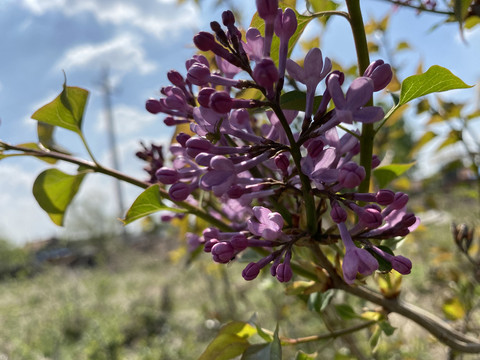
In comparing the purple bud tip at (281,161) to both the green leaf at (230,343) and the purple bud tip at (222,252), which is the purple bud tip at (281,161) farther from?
the green leaf at (230,343)

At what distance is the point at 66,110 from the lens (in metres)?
0.59

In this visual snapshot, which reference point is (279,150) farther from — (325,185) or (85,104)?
(85,104)

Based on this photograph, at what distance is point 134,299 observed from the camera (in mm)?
5094

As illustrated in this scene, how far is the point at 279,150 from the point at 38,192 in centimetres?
39

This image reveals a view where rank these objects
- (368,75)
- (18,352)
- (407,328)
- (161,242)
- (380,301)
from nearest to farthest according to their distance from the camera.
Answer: (368,75) < (380,301) < (407,328) < (18,352) < (161,242)

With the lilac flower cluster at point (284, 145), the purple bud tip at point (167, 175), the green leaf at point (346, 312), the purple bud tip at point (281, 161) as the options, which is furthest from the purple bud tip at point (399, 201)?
the green leaf at point (346, 312)

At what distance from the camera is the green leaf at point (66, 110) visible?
57cm

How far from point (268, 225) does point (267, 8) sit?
186 mm

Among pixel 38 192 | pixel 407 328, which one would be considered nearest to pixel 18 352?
pixel 407 328

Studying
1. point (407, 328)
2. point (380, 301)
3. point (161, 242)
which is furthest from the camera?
point (161, 242)

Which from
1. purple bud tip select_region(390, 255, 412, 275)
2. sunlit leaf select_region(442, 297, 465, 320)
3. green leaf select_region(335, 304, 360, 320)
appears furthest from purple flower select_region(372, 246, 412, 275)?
sunlit leaf select_region(442, 297, 465, 320)

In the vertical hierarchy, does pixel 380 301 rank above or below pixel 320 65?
below

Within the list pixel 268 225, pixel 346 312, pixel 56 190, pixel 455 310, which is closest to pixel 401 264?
pixel 268 225

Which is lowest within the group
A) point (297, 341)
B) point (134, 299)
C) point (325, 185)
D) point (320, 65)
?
point (134, 299)
